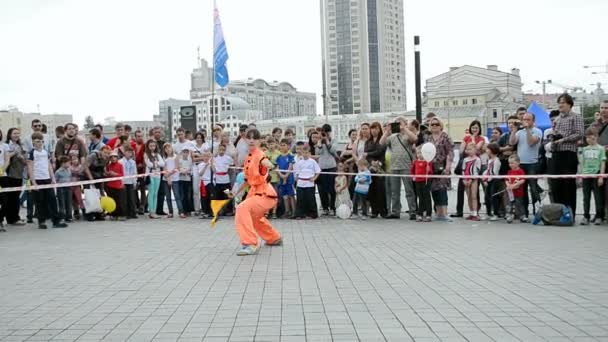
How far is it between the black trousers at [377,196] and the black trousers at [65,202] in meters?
7.05

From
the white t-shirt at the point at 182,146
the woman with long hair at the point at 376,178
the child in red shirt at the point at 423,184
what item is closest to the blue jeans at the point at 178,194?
the white t-shirt at the point at 182,146

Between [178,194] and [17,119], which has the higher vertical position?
[17,119]

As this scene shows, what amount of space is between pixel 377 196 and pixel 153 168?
586 centimetres

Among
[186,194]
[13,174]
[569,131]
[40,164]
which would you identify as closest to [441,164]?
[569,131]

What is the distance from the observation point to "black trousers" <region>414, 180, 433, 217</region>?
14.5 meters

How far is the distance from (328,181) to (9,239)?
732cm

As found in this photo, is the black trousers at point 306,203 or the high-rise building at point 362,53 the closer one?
the black trousers at point 306,203

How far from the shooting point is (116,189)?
16.0 m

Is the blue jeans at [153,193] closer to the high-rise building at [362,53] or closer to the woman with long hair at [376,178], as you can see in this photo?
the woman with long hair at [376,178]

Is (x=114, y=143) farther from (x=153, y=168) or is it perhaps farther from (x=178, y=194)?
(x=178, y=194)

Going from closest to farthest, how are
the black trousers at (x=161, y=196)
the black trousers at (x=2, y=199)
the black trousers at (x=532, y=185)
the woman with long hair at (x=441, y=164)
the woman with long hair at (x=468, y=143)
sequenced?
the black trousers at (x=532, y=185), the woman with long hair at (x=441, y=164), the black trousers at (x=2, y=199), the woman with long hair at (x=468, y=143), the black trousers at (x=161, y=196)

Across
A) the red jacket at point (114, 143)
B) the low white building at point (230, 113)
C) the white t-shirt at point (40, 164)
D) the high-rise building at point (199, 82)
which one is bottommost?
the white t-shirt at point (40, 164)

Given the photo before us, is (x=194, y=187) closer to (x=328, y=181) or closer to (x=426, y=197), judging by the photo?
(x=328, y=181)

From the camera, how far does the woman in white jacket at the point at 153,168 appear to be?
16734mm
